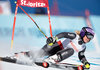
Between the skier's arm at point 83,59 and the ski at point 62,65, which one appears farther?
the skier's arm at point 83,59

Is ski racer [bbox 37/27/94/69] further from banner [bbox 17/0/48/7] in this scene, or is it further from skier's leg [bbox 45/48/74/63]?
banner [bbox 17/0/48/7]

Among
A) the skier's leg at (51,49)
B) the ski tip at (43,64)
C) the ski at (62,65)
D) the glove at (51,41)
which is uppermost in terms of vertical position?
the glove at (51,41)

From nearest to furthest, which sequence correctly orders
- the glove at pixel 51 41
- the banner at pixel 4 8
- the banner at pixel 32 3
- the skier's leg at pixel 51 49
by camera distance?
the glove at pixel 51 41
the skier's leg at pixel 51 49
the banner at pixel 32 3
the banner at pixel 4 8

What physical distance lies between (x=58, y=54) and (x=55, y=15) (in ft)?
3.91

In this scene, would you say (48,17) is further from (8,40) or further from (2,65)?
(2,65)

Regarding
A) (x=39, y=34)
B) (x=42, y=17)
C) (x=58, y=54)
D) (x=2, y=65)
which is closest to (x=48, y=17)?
(x=42, y=17)

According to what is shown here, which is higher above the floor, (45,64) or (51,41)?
(51,41)

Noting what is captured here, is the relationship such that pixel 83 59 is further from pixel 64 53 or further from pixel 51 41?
pixel 51 41

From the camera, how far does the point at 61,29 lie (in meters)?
3.78

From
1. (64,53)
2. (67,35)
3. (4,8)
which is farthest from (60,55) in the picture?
(4,8)

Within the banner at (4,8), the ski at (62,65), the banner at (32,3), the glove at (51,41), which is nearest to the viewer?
the glove at (51,41)

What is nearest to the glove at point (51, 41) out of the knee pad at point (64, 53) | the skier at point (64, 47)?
the skier at point (64, 47)

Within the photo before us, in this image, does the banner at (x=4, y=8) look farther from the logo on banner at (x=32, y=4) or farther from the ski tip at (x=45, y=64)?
the ski tip at (x=45, y=64)

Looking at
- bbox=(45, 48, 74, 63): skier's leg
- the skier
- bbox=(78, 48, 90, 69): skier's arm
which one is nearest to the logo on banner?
the skier
